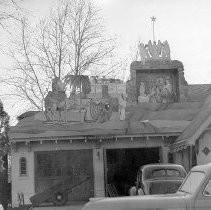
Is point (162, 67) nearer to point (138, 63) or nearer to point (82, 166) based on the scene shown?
point (138, 63)

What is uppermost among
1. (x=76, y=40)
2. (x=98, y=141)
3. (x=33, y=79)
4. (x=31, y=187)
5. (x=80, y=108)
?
(x=76, y=40)

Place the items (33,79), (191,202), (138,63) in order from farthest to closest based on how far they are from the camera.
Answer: (33,79), (138,63), (191,202)

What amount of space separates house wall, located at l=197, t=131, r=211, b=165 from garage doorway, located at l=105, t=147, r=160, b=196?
257 inches

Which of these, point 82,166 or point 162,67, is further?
point 162,67

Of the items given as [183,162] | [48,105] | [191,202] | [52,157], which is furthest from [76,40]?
[191,202]

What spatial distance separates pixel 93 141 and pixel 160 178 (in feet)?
24.0

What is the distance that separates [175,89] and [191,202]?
70.7 feet

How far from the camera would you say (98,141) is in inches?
867

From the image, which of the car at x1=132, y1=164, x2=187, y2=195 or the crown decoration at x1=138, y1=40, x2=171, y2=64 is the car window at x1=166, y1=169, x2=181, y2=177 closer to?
the car at x1=132, y1=164, x2=187, y2=195

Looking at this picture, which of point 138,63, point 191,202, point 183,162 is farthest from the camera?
point 138,63

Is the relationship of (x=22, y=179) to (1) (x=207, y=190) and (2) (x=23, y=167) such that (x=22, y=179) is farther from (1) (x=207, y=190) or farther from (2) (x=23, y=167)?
(1) (x=207, y=190)

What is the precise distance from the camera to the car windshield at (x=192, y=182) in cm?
773

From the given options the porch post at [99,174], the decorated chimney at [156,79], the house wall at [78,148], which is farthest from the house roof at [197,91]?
the porch post at [99,174]

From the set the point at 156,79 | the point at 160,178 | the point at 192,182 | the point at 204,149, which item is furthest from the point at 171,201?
the point at 156,79
